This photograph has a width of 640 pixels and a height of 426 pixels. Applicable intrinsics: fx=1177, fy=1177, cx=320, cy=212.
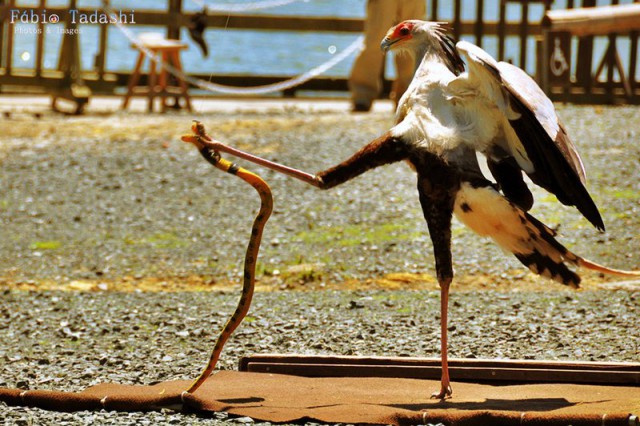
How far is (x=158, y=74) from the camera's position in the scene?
57.5 ft

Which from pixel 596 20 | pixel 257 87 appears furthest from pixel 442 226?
pixel 257 87

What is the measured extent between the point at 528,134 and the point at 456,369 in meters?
1.35

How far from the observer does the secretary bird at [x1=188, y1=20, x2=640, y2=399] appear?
228 inches

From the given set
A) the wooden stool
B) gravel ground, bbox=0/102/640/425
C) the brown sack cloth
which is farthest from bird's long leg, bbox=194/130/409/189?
the wooden stool

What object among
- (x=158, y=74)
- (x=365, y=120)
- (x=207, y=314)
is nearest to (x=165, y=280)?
(x=207, y=314)

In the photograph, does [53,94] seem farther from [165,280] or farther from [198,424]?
[198,424]

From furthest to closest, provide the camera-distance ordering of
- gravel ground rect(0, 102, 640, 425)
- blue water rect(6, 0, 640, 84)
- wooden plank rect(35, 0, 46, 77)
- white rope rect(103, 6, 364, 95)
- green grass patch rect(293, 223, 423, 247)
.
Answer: blue water rect(6, 0, 640, 84) < white rope rect(103, 6, 364, 95) < wooden plank rect(35, 0, 46, 77) < green grass patch rect(293, 223, 423, 247) < gravel ground rect(0, 102, 640, 425)

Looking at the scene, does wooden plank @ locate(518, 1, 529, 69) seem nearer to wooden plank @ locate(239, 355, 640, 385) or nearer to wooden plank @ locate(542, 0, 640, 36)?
wooden plank @ locate(542, 0, 640, 36)

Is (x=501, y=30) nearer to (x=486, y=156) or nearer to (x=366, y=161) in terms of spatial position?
(x=486, y=156)

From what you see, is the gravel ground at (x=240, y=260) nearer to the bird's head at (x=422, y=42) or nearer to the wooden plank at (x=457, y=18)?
the bird's head at (x=422, y=42)

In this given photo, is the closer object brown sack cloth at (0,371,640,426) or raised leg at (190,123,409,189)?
brown sack cloth at (0,371,640,426)

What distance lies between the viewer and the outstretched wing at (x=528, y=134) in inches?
227

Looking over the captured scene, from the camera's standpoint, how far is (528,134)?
19.1 ft

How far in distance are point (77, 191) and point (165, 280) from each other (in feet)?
9.44
